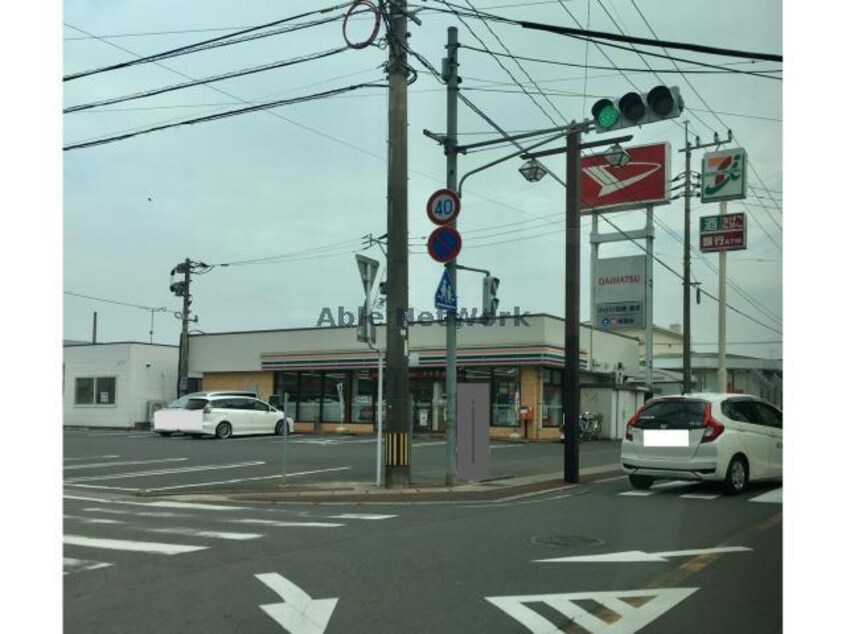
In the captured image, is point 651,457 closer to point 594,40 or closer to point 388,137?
point 388,137

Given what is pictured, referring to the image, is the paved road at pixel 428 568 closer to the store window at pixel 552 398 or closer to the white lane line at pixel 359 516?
the white lane line at pixel 359 516

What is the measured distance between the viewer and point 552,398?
31.5 metres

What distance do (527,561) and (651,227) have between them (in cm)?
2406

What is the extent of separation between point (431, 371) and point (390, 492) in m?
19.6

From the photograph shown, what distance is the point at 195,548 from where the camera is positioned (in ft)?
26.0

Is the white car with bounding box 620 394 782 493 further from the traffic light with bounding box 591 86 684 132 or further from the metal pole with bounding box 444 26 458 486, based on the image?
the traffic light with bounding box 591 86 684 132

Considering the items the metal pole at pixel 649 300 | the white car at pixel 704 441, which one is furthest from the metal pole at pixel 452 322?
the metal pole at pixel 649 300

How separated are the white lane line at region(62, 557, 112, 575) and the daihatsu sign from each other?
74.3ft

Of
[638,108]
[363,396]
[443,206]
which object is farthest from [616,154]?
[363,396]

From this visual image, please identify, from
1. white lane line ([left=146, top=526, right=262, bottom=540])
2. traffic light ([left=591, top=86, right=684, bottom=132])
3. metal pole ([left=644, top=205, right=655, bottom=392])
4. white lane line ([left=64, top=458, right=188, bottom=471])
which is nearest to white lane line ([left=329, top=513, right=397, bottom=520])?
white lane line ([left=146, top=526, right=262, bottom=540])

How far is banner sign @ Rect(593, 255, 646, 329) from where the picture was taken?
34375 millimetres

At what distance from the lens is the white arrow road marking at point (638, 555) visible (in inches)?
286

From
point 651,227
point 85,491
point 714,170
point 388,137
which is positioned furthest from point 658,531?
point 651,227

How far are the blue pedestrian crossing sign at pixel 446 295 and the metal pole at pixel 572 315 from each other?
2.35m
